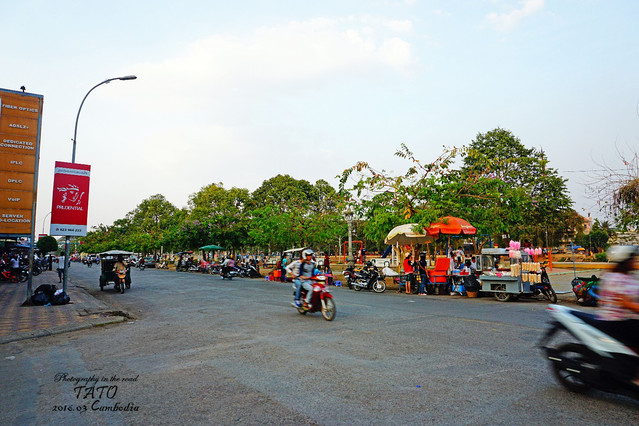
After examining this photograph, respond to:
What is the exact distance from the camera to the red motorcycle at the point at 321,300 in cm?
986

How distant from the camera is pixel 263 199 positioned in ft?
191

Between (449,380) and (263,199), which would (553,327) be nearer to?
(449,380)

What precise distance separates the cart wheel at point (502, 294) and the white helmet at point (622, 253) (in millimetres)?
10217

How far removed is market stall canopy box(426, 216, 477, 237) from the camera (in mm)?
17734

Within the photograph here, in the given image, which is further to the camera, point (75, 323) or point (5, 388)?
point (75, 323)

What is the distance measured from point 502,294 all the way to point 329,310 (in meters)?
7.52

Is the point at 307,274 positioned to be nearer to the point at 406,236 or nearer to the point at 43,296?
the point at 43,296

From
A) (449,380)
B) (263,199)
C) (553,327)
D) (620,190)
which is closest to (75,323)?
(449,380)

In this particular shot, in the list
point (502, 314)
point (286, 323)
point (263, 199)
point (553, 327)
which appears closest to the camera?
point (553, 327)

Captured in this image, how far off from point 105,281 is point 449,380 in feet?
61.8

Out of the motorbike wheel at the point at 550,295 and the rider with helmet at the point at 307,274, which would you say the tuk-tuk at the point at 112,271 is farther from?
the motorbike wheel at the point at 550,295

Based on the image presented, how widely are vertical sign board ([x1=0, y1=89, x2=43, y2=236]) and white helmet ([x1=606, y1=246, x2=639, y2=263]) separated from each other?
15.4 metres

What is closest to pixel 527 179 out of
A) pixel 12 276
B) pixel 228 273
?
pixel 228 273

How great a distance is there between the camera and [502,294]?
1430 centimetres
